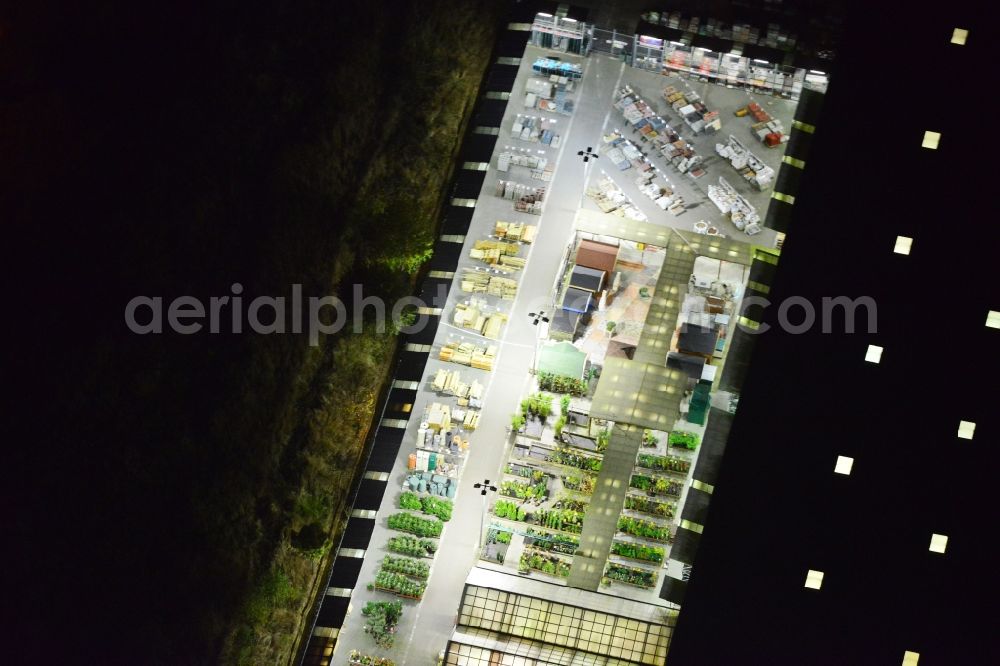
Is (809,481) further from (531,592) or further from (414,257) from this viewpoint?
(414,257)

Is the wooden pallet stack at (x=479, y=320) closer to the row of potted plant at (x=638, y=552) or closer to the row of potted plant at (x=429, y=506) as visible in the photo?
the row of potted plant at (x=429, y=506)

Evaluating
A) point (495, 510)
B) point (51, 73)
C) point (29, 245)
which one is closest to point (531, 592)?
point (495, 510)

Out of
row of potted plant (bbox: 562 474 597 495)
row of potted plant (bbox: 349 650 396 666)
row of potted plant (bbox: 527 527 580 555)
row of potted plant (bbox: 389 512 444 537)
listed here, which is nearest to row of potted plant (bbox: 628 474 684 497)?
row of potted plant (bbox: 562 474 597 495)

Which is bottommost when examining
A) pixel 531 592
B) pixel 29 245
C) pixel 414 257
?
pixel 531 592

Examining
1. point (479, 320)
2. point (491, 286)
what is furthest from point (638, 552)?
point (491, 286)

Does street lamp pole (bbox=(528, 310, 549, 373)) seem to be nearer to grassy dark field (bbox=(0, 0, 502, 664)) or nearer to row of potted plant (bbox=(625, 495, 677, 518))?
grassy dark field (bbox=(0, 0, 502, 664))
